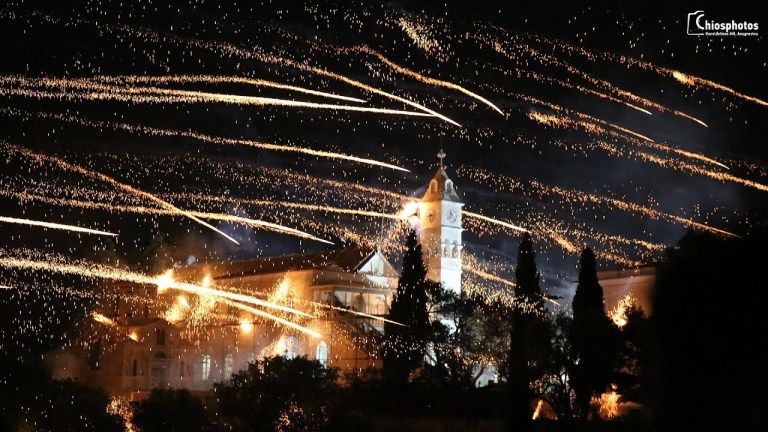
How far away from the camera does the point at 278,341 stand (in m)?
61.0

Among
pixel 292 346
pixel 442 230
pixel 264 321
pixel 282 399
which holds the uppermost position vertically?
pixel 442 230

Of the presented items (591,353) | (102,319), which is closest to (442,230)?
(102,319)

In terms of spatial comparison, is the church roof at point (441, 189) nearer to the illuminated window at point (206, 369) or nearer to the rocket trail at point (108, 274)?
the rocket trail at point (108, 274)

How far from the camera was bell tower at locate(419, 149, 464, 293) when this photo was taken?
69.1 m

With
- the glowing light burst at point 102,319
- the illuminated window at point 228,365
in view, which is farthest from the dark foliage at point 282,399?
the glowing light burst at point 102,319

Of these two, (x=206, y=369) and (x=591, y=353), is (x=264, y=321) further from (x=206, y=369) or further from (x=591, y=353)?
(x=591, y=353)

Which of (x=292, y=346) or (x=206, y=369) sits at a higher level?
(x=292, y=346)

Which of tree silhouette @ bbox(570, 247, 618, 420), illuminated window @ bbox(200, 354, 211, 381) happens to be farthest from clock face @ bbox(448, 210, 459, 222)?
tree silhouette @ bbox(570, 247, 618, 420)

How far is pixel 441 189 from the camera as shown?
7044cm

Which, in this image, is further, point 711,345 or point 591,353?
point 591,353

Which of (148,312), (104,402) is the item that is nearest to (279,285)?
(148,312)

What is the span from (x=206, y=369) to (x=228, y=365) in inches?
50.4

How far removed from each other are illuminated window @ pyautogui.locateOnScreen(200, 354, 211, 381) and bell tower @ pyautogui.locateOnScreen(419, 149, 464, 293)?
15.1 metres

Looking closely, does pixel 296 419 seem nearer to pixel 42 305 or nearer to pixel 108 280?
pixel 42 305
